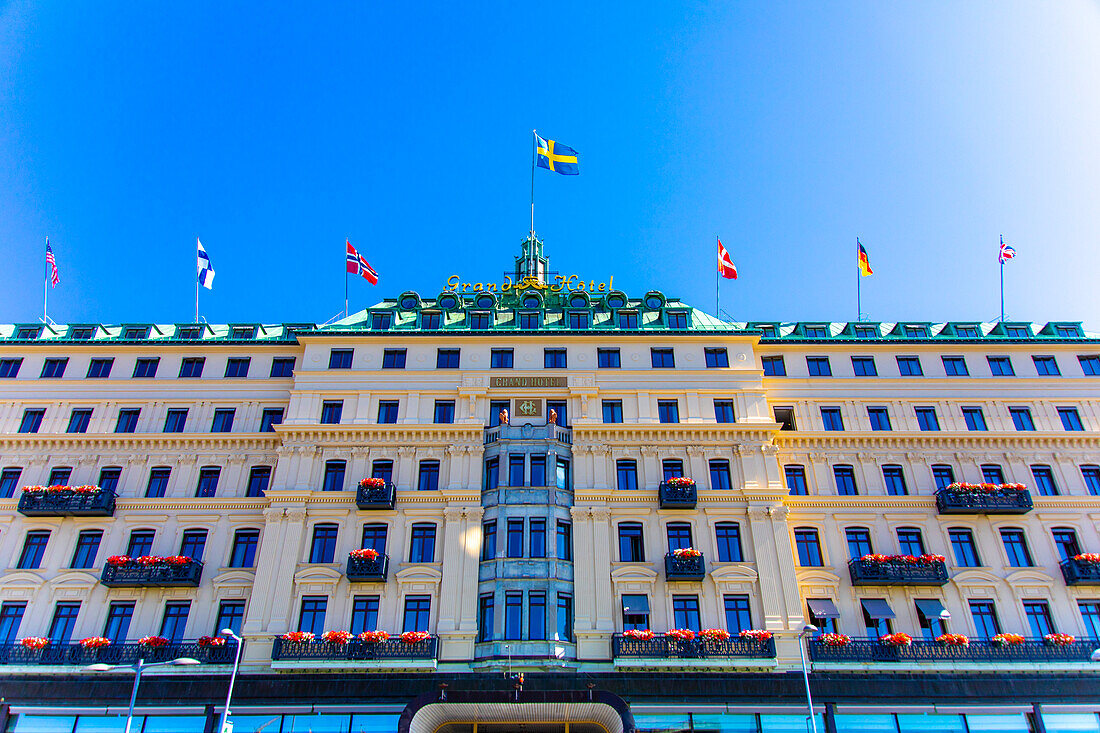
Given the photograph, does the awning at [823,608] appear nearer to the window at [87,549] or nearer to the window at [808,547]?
the window at [808,547]

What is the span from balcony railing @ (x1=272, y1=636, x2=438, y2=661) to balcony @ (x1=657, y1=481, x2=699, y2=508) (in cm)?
1304

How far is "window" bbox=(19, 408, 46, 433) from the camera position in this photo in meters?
43.9

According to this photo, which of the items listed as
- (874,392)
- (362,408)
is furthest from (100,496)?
(874,392)

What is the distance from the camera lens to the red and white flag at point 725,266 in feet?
154

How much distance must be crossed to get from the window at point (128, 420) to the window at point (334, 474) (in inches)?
461

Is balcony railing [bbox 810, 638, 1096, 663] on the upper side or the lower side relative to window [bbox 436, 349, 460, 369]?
lower

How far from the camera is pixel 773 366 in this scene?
151 ft

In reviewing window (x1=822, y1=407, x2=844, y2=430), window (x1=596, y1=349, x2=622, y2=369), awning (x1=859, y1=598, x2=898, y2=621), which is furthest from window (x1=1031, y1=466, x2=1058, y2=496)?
window (x1=596, y1=349, x2=622, y2=369)

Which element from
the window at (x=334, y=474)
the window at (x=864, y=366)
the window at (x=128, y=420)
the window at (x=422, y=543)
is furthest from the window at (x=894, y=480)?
the window at (x=128, y=420)

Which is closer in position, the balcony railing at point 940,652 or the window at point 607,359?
the balcony railing at point 940,652

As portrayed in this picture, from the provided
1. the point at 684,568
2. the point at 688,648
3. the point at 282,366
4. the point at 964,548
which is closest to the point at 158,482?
the point at 282,366

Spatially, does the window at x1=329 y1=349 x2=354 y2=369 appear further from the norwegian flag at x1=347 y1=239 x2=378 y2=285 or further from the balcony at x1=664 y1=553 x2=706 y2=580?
the balcony at x1=664 y1=553 x2=706 y2=580

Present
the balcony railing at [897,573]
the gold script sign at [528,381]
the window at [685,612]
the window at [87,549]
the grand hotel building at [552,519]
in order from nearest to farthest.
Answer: the grand hotel building at [552,519] → the window at [685,612] → the balcony railing at [897,573] → the window at [87,549] → the gold script sign at [528,381]

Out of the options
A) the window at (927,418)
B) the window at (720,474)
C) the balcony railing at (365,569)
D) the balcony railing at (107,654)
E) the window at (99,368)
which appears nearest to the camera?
the balcony railing at (107,654)
